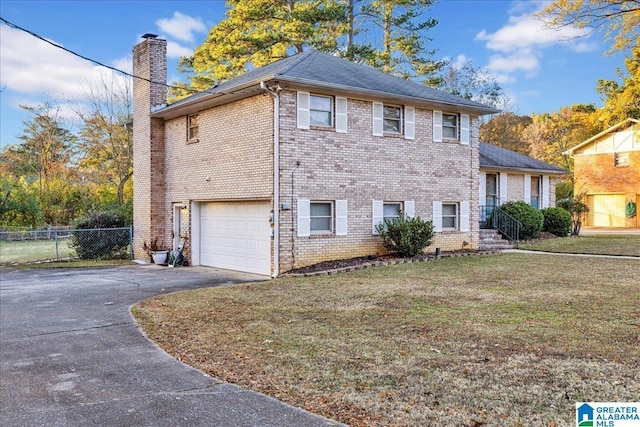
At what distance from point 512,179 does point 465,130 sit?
7.53m

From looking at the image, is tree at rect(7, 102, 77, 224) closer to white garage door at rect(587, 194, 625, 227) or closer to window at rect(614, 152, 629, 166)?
white garage door at rect(587, 194, 625, 227)

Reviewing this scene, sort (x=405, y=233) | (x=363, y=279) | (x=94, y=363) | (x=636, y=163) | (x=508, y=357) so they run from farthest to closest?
(x=636, y=163) < (x=405, y=233) < (x=363, y=279) < (x=94, y=363) < (x=508, y=357)

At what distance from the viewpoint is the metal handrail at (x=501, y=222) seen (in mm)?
20438

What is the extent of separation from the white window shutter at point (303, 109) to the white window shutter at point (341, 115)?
102cm

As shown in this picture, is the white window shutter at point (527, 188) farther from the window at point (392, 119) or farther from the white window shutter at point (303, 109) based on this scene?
the white window shutter at point (303, 109)

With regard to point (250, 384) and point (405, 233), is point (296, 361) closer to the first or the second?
point (250, 384)

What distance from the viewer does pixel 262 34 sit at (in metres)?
27.2

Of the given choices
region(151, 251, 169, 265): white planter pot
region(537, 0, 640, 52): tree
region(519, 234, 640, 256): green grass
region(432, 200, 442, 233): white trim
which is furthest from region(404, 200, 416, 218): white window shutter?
region(151, 251, 169, 265): white planter pot

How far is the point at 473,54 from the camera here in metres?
35.4

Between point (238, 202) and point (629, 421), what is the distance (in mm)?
12403

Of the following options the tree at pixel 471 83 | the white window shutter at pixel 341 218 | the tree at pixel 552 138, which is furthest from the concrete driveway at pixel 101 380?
the tree at pixel 552 138

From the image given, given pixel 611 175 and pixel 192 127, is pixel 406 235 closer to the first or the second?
pixel 192 127

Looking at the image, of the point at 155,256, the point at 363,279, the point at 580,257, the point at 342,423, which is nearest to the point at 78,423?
the point at 342,423

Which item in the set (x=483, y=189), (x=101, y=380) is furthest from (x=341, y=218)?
(x=483, y=189)
